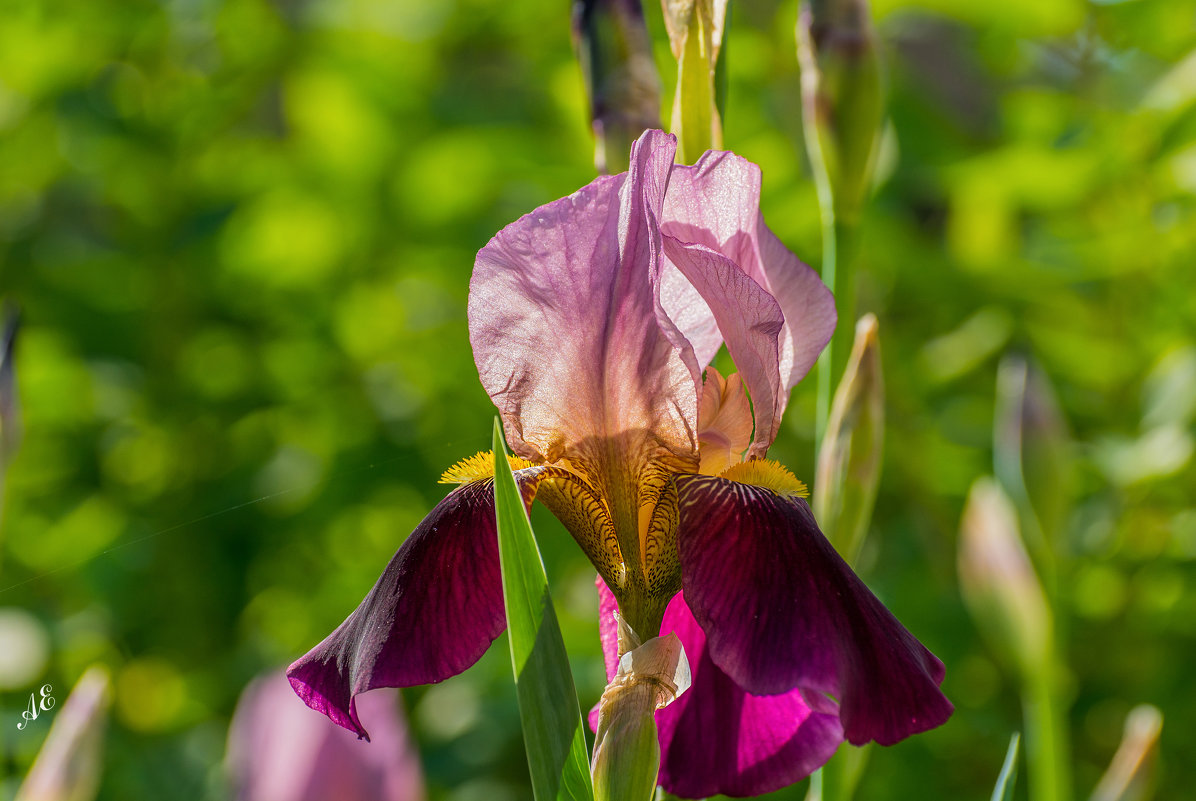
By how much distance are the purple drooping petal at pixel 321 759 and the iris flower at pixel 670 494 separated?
0.06 ft

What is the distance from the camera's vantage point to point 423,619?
33 cm

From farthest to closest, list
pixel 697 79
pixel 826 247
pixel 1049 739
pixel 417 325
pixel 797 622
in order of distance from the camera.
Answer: pixel 417 325 < pixel 1049 739 < pixel 826 247 < pixel 697 79 < pixel 797 622

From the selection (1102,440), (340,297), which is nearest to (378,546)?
(340,297)

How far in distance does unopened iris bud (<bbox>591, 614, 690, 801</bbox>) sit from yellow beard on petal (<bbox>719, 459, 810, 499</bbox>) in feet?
0.18

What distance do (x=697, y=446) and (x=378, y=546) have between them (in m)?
1.10

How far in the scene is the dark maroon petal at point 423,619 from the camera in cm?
32

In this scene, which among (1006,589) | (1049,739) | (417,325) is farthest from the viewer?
(417,325)

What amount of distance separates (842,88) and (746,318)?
26cm

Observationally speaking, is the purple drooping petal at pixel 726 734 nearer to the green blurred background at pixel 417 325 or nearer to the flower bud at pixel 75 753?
the flower bud at pixel 75 753

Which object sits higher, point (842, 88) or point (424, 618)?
point (842, 88)

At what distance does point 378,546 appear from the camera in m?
1.39

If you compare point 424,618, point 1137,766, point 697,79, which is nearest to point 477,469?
point 424,618

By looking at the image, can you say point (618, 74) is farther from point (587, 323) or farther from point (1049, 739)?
point (1049, 739)

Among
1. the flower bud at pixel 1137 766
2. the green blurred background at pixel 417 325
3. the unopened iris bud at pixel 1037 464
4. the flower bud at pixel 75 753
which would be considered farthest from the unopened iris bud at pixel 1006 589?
the flower bud at pixel 75 753
